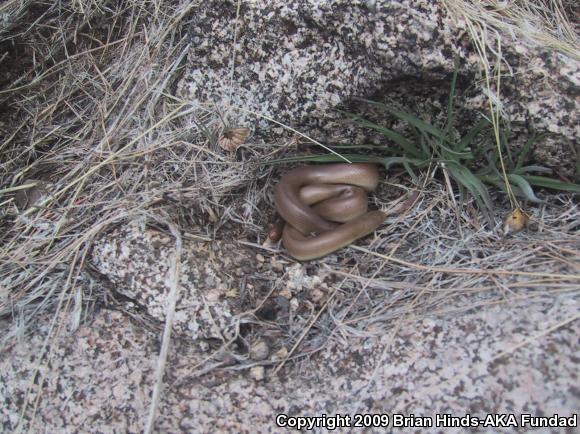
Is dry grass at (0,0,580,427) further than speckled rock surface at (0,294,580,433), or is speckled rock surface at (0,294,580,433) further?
dry grass at (0,0,580,427)

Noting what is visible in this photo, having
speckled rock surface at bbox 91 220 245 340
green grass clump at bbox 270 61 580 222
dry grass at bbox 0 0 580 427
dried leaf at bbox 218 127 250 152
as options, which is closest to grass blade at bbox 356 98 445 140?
green grass clump at bbox 270 61 580 222

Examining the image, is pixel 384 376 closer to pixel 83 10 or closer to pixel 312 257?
pixel 312 257

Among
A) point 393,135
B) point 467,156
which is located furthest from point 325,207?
point 467,156

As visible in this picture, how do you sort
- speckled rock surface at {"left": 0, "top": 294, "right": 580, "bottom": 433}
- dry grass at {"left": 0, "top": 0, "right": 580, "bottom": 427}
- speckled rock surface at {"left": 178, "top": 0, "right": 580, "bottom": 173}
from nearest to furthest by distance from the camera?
speckled rock surface at {"left": 0, "top": 294, "right": 580, "bottom": 433}
dry grass at {"left": 0, "top": 0, "right": 580, "bottom": 427}
speckled rock surface at {"left": 178, "top": 0, "right": 580, "bottom": 173}

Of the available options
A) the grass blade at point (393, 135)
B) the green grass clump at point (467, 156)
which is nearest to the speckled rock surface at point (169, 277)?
the green grass clump at point (467, 156)

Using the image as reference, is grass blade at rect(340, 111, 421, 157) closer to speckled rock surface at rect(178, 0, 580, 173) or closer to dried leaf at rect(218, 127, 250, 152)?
speckled rock surface at rect(178, 0, 580, 173)

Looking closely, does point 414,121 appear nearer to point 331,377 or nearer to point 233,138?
point 233,138

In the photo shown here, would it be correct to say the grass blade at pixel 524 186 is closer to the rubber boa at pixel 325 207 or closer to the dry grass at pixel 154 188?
the dry grass at pixel 154 188

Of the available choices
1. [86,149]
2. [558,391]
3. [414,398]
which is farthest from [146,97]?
[558,391]
